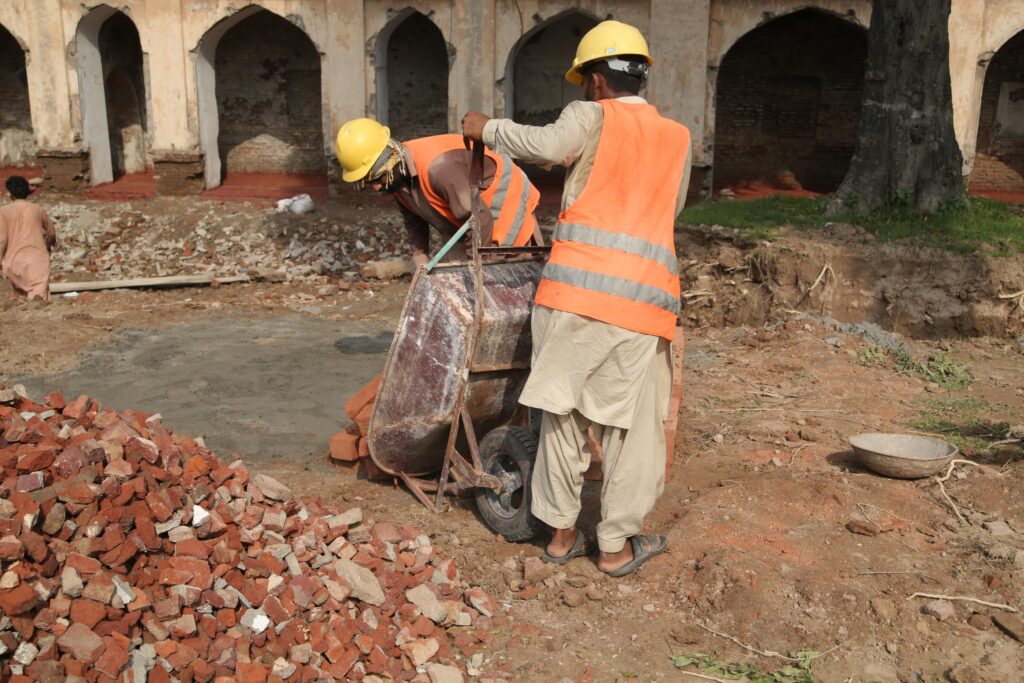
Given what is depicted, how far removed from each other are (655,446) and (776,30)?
47.7 feet

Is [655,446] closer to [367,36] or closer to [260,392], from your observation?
[260,392]

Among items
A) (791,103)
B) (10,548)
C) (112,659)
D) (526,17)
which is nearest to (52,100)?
(526,17)

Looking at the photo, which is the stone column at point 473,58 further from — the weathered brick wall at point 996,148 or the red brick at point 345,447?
the red brick at point 345,447

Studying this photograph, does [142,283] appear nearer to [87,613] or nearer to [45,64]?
[45,64]

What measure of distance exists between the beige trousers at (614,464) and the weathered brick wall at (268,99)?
1518cm

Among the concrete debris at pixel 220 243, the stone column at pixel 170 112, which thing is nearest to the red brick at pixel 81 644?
the concrete debris at pixel 220 243

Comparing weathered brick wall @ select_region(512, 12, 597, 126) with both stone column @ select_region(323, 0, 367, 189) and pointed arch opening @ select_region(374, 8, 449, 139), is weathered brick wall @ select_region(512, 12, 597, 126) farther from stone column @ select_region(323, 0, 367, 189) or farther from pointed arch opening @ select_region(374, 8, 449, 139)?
stone column @ select_region(323, 0, 367, 189)

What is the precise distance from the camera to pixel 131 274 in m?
12.2

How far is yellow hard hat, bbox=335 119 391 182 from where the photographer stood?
4988 mm

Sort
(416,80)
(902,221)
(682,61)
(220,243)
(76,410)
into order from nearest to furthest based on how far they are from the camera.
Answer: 1. (76,410)
2. (902,221)
3. (220,243)
4. (682,61)
5. (416,80)

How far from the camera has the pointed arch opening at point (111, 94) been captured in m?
16.0

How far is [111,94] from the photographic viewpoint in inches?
708

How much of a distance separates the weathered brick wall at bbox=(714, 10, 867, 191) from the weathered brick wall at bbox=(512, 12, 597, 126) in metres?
2.82

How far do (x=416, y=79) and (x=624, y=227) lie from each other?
14.8m
